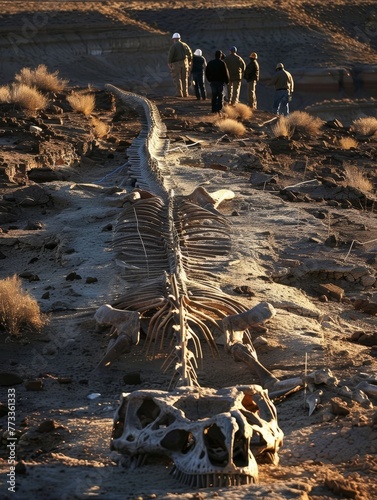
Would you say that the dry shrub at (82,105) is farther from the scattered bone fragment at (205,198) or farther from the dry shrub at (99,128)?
the scattered bone fragment at (205,198)

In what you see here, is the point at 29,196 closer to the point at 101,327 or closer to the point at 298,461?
the point at 101,327

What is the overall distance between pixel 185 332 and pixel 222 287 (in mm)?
2028

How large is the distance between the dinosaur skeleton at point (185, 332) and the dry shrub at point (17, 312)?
24.9 inches

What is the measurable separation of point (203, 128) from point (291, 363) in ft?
45.7

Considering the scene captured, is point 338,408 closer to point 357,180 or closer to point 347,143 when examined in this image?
point 357,180

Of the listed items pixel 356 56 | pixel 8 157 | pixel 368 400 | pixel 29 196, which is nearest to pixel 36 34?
pixel 356 56

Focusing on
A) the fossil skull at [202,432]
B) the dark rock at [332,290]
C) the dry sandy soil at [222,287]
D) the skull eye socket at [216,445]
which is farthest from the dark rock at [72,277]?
the skull eye socket at [216,445]

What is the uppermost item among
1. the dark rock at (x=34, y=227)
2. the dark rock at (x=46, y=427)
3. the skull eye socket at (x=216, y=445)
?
the skull eye socket at (x=216, y=445)

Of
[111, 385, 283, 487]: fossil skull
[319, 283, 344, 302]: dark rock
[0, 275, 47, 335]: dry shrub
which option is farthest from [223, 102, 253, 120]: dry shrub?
[111, 385, 283, 487]: fossil skull

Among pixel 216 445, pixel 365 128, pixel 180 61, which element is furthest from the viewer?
pixel 180 61

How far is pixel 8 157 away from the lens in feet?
51.4

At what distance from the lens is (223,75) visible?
2308 centimetres

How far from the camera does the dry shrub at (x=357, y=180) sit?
16203mm

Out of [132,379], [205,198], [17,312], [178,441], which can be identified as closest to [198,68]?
[205,198]
